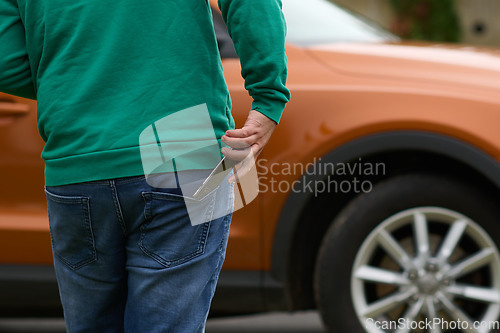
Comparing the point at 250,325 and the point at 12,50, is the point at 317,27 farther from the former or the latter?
the point at 12,50

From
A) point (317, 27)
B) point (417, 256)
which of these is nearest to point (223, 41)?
point (317, 27)

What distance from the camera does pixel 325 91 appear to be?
2582 millimetres

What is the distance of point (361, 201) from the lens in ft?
8.52

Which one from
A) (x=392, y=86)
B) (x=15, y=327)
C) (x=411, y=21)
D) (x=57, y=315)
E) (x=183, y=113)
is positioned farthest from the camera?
(x=411, y=21)

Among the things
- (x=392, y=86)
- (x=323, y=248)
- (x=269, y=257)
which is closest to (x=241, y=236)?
(x=269, y=257)

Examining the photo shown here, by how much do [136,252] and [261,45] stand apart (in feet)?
1.50

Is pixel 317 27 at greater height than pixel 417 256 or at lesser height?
greater

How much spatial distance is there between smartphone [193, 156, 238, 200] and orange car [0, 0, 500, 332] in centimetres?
125

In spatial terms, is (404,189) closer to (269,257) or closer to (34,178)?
(269,257)

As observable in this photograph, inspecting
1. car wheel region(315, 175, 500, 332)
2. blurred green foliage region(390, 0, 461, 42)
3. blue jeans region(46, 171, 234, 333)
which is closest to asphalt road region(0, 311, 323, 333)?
car wheel region(315, 175, 500, 332)

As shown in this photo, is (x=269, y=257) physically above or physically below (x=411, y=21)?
above

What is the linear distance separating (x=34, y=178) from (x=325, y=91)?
1148 mm

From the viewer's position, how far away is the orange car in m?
2.54

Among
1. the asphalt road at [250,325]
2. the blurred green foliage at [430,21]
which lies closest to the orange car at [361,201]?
the asphalt road at [250,325]
